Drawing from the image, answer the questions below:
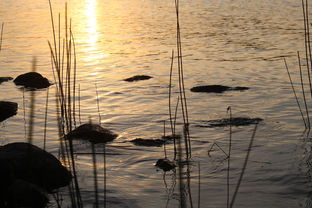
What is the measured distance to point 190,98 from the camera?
8.05 m

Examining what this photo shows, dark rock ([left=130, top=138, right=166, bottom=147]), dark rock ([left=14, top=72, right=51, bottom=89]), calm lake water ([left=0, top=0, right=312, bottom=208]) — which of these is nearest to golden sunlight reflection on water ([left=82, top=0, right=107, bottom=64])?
calm lake water ([left=0, top=0, right=312, bottom=208])

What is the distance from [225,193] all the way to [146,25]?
46.5 feet

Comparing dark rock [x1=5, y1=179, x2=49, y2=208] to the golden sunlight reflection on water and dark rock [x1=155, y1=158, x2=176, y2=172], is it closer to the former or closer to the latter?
dark rock [x1=155, y1=158, x2=176, y2=172]

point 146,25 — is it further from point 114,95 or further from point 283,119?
point 283,119

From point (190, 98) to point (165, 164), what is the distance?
10.3ft

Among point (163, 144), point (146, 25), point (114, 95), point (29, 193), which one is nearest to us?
point (29, 193)

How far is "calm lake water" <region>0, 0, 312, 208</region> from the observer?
464 cm

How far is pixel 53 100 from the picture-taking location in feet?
26.5

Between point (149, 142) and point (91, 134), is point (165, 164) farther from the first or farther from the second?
point (91, 134)

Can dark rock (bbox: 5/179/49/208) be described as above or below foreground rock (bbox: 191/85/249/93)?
above

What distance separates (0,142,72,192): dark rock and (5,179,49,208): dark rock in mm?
314

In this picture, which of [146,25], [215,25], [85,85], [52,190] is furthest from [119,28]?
[52,190]

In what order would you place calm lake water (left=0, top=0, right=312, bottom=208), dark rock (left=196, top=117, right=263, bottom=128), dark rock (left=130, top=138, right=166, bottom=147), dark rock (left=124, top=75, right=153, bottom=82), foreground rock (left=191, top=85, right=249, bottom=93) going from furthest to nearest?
dark rock (left=124, top=75, right=153, bottom=82) → foreground rock (left=191, top=85, right=249, bottom=93) → dark rock (left=196, top=117, right=263, bottom=128) → dark rock (left=130, top=138, right=166, bottom=147) → calm lake water (left=0, top=0, right=312, bottom=208)

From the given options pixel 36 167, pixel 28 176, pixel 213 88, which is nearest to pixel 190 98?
pixel 213 88
